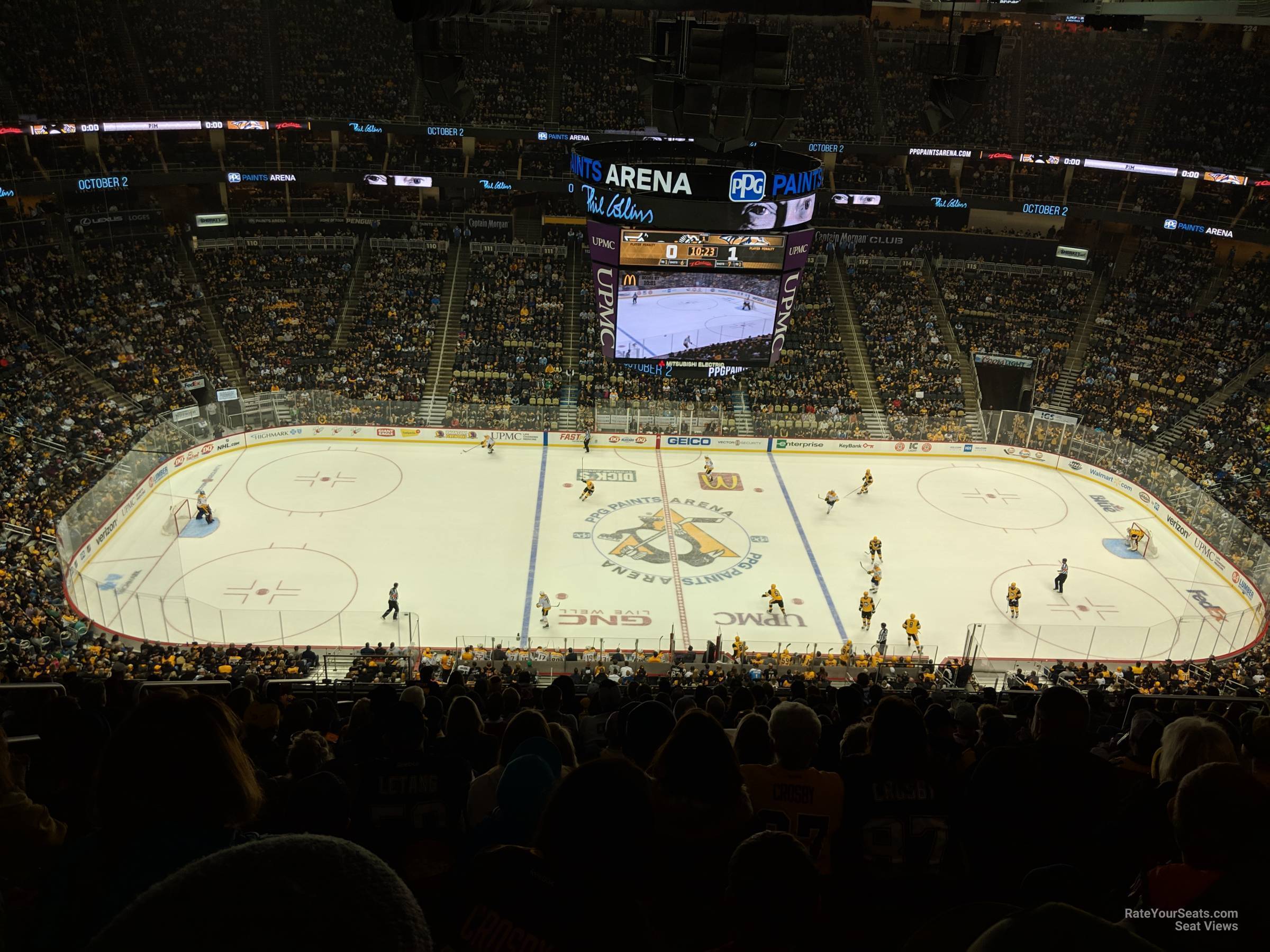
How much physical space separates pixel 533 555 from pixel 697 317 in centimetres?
937

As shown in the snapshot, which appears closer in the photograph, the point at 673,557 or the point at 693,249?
the point at 693,249

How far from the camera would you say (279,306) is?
4216cm

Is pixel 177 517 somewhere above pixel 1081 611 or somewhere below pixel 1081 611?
below

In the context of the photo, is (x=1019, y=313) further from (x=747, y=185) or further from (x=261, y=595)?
(x=261, y=595)

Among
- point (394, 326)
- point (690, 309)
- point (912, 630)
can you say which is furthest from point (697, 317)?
point (394, 326)

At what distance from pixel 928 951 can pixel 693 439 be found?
121ft

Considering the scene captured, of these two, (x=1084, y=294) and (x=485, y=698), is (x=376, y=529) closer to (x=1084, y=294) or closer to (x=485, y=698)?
(x=485, y=698)

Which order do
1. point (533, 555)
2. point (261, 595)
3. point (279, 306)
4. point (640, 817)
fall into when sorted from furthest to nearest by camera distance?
1. point (279, 306)
2. point (533, 555)
3. point (261, 595)
4. point (640, 817)

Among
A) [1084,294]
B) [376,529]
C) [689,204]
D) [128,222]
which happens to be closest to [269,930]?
[689,204]

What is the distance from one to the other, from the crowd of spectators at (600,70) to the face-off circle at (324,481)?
18791mm

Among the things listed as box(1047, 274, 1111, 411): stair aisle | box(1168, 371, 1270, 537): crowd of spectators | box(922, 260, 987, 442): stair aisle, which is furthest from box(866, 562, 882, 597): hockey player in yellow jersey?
box(1047, 274, 1111, 411): stair aisle

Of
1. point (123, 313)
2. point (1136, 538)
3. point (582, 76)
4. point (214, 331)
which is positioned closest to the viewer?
point (1136, 538)

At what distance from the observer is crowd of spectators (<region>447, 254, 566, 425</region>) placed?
130 ft

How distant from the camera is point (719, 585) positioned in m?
27.5
